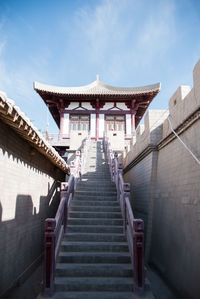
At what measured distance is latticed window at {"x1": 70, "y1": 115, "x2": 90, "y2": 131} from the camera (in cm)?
1830

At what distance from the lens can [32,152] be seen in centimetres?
595

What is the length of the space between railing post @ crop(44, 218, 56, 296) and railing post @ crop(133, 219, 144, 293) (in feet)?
4.79

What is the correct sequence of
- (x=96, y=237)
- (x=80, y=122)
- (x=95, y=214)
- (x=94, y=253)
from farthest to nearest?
(x=80, y=122)
(x=95, y=214)
(x=96, y=237)
(x=94, y=253)

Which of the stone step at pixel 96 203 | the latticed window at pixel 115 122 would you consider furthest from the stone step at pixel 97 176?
the latticed window at pixel 115 122

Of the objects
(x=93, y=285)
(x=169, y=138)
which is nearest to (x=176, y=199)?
(x=169, y=138)

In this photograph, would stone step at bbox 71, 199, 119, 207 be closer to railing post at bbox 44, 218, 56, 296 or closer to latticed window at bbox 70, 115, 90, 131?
railing post at bbox 44, 218, 56, 296

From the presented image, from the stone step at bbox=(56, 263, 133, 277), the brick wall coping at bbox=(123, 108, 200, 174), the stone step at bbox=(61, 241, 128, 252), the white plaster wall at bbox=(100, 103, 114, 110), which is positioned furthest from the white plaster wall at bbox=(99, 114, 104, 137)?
the stone step at bbox=(56, 263, 133, 277)

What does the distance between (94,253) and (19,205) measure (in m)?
2.05

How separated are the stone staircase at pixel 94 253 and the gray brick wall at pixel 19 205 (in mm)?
1068

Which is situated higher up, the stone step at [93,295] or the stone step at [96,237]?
the stone step at [96,237]

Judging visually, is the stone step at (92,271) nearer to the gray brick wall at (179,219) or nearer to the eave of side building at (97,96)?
the gray brick wall at (179,219)

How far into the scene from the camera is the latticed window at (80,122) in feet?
60.0

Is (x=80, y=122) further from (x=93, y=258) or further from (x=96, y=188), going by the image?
(x=93, y=258)

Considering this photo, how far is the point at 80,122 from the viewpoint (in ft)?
60.5
